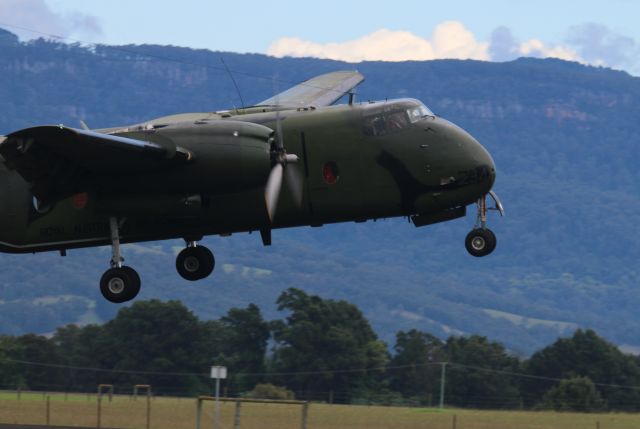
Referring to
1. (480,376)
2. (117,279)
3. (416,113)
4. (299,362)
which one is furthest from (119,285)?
(299,362)

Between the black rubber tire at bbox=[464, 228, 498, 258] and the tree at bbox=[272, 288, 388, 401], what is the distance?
248 feet

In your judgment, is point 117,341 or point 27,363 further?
point 117,341

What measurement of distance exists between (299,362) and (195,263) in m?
83.7

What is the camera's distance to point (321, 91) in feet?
137

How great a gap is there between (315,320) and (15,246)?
9114 centimetres

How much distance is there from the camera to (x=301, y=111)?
108ft

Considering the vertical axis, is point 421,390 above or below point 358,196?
below

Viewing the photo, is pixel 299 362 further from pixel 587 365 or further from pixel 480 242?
pixel 480 242

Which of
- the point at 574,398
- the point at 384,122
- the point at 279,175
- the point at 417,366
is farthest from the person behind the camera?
the point at 417,366

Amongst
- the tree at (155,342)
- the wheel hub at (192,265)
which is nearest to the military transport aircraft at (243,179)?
the wheel hub at (192,265)

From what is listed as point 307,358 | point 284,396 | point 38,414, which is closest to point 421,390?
point 307,358

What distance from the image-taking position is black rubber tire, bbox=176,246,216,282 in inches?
1377

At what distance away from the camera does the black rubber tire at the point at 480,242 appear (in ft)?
109

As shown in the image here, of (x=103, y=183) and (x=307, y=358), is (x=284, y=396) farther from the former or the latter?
(x=103, y=183)
